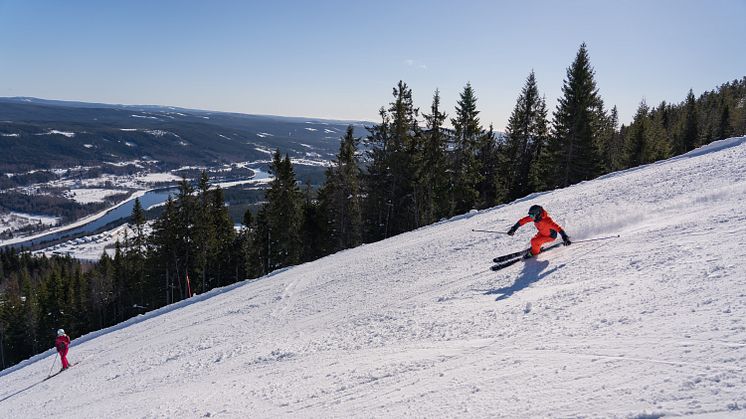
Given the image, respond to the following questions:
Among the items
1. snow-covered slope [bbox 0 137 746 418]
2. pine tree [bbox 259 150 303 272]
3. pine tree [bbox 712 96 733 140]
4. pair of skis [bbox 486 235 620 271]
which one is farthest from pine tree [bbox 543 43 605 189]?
pine tree [bbox 712 96 733 140]

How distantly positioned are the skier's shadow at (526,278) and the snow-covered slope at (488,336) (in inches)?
2.4

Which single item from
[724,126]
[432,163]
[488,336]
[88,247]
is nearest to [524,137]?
[432,163]

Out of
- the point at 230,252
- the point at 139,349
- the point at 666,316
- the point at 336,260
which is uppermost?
the point at 666,316

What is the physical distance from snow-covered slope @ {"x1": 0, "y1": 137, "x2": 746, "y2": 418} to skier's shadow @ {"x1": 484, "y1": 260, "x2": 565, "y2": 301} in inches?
2.4

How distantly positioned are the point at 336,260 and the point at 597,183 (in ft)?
38.1

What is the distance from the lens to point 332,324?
389 inches

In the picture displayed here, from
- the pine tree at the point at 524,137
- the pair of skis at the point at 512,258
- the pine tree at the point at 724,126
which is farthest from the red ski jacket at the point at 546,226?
the pine tree at the point at 724,126

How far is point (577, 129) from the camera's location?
1340 inches

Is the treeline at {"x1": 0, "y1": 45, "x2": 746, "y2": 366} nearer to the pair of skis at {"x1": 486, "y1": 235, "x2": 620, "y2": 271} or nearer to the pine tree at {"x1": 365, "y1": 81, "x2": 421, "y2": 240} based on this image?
the pine tree at {"x1": 365, "y1": 81, "x2": 421, "y2": 240}

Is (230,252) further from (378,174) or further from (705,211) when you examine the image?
(705,211)

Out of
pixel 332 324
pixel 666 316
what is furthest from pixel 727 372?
pixel 332 324

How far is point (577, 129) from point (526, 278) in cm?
2939

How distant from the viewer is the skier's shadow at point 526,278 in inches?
332

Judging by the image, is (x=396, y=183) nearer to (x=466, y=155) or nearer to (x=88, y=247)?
(x=466, y=155)
